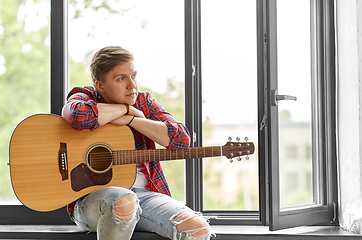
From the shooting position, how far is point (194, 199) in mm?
1684

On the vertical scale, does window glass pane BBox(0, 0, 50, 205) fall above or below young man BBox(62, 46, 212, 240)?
above

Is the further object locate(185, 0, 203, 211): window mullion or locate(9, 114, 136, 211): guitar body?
locate(185, 0, 203, 211): window mullion

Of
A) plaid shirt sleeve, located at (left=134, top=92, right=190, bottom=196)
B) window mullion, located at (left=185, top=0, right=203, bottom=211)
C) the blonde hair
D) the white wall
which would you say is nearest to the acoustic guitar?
plaid shirt sleeve, located at (left=134, top=92, right=190, bottom=196)

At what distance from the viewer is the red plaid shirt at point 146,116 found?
1186 millimetres

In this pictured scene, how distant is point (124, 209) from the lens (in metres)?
1.12

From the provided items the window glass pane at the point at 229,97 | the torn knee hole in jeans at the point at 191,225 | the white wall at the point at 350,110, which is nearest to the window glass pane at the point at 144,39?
the window glass pane at the point at 229,97

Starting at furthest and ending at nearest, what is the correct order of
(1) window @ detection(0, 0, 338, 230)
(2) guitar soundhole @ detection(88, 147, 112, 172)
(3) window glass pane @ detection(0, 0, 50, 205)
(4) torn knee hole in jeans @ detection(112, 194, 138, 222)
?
(3) window glass pane @ detection(0, 0, 50, 205)
(1) window @ detection(0, 0, 338, 230)
(2) guitar soundhole @ detection(88, 147, 112, 172)
(4) torn knee hole in jeans @ detection(112, 194, 138, 222)

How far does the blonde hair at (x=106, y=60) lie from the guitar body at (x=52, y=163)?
265mm

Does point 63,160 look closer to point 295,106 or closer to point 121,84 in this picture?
point 121,84

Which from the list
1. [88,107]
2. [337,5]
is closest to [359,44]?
[337,5]

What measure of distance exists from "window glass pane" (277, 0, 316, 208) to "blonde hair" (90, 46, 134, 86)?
31.3 inches

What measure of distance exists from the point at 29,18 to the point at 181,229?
4.95ft

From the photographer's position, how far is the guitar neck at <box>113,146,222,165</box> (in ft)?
4.12

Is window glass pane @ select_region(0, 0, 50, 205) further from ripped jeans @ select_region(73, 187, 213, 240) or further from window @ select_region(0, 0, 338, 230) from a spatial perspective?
ripped jeans @ select_region(73, 187, 213, 240)
